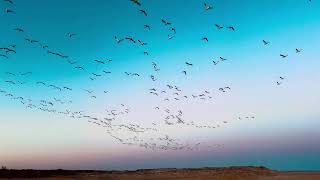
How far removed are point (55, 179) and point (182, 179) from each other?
19844 millimetres

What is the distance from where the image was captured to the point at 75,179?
6450 cm

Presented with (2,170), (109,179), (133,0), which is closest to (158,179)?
(109,179)

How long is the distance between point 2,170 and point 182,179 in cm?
2991

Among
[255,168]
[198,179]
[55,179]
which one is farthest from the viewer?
[255,168]

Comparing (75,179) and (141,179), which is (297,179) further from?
(75,179)

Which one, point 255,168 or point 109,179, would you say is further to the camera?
point 255,168

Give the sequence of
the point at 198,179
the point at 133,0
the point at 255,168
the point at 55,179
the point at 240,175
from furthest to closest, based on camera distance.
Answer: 1. the point at 255,168
2. the point at 240,175
3. the point at 198,179
4. the point at 55,179
5. the point at 133,0

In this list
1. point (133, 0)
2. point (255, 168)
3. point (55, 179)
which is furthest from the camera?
point (255, 168)

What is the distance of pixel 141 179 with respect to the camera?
69562 millimetres

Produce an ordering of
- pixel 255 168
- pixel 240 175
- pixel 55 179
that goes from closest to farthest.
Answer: pixel 55 179 < pixel 240 175 < pixel 255 168

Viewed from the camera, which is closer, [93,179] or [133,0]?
[133,0]

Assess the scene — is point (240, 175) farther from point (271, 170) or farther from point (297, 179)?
point (271, 170)

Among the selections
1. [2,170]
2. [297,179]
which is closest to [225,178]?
[297,179]

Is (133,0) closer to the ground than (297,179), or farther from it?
farther from it
